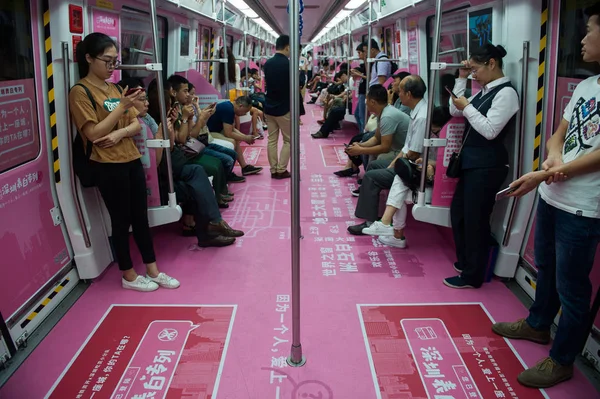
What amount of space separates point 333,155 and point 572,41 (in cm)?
514

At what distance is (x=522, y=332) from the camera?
2693 millimetres

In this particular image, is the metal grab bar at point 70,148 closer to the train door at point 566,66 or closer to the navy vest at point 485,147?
the navy vest at point 485,147

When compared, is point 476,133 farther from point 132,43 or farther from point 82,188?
point 132,43

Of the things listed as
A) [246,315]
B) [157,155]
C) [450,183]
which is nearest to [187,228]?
[157,155]

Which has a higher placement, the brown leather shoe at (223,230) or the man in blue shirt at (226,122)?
the man in blue shirt at (226,122)

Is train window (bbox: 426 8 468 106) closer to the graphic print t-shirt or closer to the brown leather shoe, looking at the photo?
the brown leather shoe

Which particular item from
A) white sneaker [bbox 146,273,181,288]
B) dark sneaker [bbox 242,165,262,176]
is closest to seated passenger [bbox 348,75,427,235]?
white sneaker [bbox 146,273,181,288]

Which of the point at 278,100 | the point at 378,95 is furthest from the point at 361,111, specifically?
the point at 378,95

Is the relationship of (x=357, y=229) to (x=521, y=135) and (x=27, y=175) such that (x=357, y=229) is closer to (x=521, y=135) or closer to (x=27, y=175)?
(x=521, y=135)

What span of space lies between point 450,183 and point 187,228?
95.2 inches

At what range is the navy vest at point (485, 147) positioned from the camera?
2914mm

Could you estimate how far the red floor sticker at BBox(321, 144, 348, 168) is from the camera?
23.3 feet

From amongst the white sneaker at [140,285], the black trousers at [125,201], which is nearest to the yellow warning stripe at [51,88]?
the black trousers at [125,201]

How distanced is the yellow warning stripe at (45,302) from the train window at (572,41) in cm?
354
